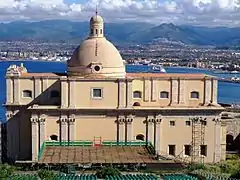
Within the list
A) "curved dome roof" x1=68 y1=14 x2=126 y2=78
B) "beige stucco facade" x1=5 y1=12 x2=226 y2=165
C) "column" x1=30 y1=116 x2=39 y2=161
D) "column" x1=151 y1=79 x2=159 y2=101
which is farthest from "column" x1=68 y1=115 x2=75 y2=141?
"column" x1=151 y1=79 x2=159 y2=101

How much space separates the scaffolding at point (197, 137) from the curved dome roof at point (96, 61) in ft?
18.2

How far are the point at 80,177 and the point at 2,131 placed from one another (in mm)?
12258

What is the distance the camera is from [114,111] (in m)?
34.5

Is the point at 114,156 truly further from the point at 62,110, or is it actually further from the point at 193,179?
the point at 193,179

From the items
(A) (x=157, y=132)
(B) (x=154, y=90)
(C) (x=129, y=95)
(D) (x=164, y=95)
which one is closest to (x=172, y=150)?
(A) (x=157, y=132)

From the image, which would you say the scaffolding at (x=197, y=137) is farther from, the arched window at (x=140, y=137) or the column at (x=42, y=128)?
the column at (x=42, y=128)

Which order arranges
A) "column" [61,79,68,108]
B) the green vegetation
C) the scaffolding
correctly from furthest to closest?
the scaffolding → "column" [61,79,68,108] → the green vegetation

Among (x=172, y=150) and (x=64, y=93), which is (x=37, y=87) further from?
(x=172, y=150)

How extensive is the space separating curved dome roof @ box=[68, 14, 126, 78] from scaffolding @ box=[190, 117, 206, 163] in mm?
5543

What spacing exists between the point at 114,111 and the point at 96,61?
340 cm

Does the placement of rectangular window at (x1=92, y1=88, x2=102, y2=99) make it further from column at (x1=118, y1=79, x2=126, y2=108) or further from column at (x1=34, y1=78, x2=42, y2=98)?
column at (x1=34, y1=78, x2=42, y2=98)

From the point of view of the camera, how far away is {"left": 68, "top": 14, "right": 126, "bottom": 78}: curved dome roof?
115ft

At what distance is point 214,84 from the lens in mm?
36125

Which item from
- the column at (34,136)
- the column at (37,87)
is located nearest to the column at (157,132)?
the column at (34,136)
